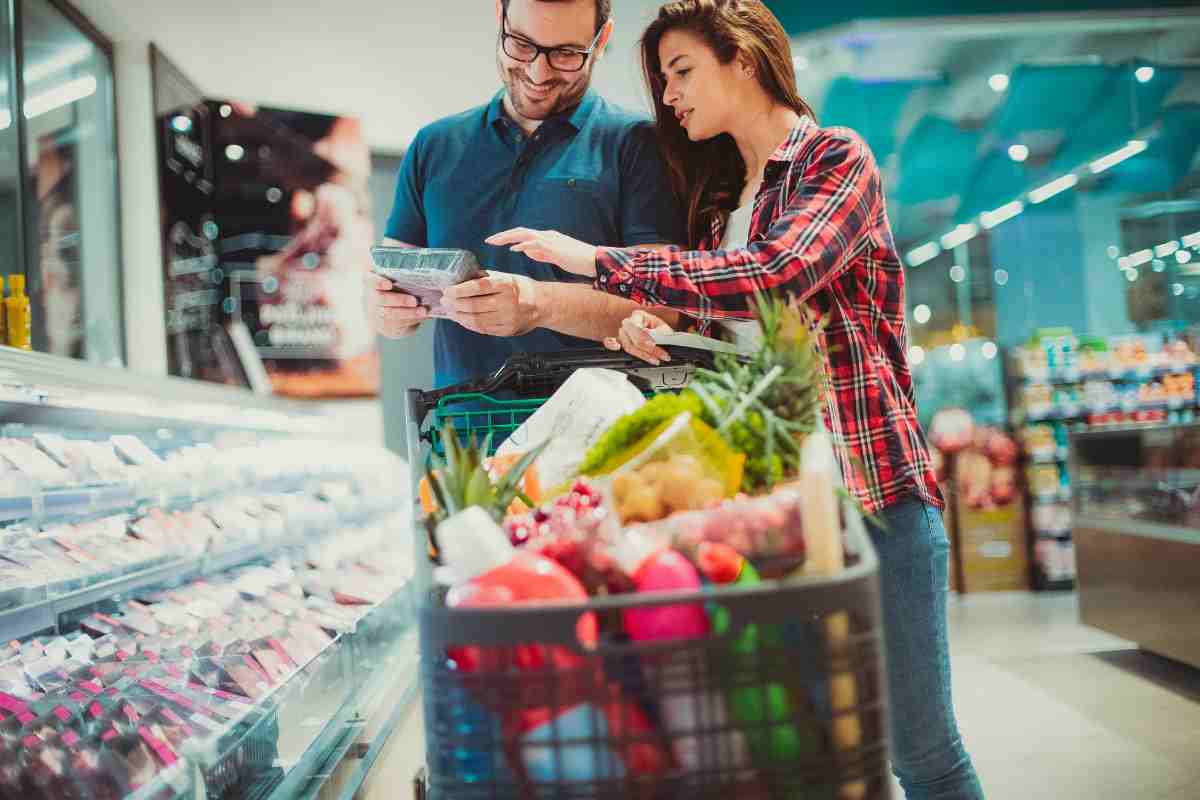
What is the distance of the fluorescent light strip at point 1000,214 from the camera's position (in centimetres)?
1138

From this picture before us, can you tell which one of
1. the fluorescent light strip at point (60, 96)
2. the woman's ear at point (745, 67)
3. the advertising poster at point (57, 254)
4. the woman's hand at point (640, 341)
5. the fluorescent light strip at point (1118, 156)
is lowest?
the woman's hand at point (640, 341)

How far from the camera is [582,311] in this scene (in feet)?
6.40

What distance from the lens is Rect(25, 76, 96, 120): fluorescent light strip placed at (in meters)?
5.46

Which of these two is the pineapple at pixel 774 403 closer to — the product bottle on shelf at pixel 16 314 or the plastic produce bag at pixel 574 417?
the plastic produce bag at pixel 574 417

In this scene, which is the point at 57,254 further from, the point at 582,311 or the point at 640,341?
the point at 640,341

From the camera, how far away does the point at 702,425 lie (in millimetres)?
1240

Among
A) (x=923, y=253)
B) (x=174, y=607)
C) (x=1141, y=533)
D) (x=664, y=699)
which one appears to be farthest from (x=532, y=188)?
(x=923, y=253)

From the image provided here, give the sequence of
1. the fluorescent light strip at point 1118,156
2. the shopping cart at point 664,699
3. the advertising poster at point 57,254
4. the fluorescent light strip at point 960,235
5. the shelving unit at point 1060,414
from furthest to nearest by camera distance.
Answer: the fluorescent light strip at point 960,235
the fluorescent light strip at point 1118,156
the shelving unit at point 1060,414
the advertising poster at point 57,254
the shopping cart at point 664,699

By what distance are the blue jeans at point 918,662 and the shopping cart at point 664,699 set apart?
2.30 ft

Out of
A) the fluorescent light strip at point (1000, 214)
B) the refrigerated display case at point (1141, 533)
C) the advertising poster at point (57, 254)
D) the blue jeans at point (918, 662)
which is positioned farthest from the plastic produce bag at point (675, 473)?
the fluorescent light strip at point (1000, 214)

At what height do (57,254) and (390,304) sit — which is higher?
(57,254)

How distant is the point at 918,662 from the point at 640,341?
672 mm

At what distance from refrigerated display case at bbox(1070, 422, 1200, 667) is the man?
12.2ft

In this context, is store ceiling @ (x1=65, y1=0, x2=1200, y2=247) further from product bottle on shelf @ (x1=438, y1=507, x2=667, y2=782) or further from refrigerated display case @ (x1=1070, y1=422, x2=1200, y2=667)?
product bottle on shelf @ (x1=438, y1=507, x2=667, y2=782)
